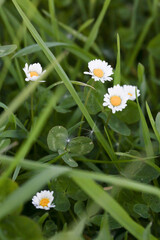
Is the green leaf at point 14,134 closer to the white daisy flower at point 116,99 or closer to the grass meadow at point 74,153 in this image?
the grass meadow at point 74,153

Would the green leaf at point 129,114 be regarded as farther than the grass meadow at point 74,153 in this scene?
Yes

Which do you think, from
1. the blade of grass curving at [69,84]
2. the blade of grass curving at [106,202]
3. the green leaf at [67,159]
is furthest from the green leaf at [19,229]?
the blade of grass curving at [69,84]

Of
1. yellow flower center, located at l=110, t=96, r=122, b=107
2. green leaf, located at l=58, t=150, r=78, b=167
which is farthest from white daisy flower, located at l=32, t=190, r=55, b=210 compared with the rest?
yellow flower center, located at l=110, t=96, r=122, b=107

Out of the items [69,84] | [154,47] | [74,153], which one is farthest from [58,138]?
[154,47]

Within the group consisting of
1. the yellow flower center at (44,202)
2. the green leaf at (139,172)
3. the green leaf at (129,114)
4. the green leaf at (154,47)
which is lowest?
the green leaf at (139,172)

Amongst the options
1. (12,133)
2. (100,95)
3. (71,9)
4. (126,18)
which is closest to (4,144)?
(12,133)

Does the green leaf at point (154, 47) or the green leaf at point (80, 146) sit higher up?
the green leaf at point (154, 47)
